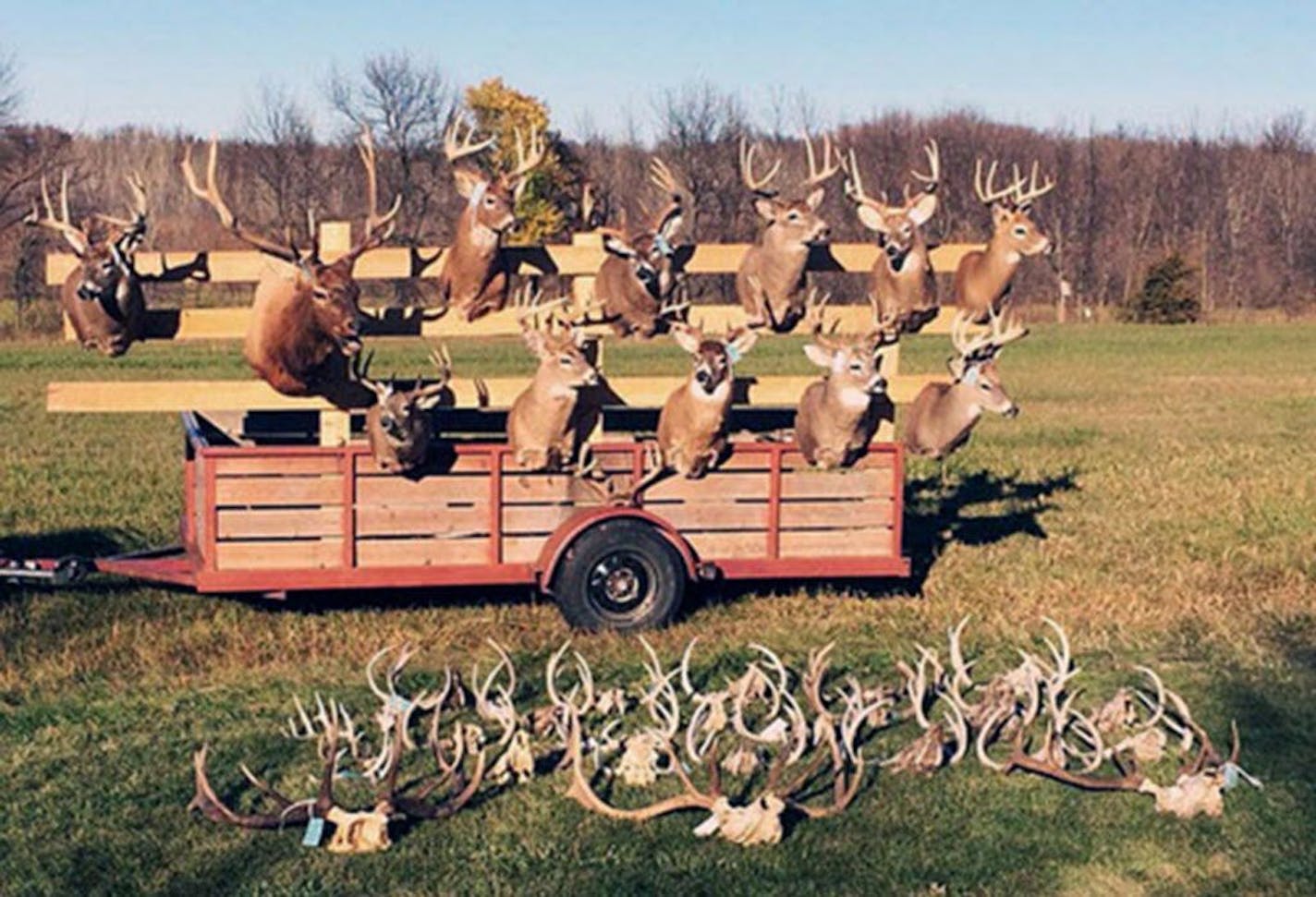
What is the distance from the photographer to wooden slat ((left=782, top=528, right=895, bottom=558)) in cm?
1139

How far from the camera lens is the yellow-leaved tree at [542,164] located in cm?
5950

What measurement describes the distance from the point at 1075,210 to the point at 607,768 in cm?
8180

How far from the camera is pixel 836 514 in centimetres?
1144

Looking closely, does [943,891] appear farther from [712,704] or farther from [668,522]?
[668,522]

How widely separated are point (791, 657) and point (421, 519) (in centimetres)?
231

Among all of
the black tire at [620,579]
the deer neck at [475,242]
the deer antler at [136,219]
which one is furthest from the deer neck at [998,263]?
the deer antler at [136,219]

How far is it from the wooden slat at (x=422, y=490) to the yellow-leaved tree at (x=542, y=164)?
44225 millimetres

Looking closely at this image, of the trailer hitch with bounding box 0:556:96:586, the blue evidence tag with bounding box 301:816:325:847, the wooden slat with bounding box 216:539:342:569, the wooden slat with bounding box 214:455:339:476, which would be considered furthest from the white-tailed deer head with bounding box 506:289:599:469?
the blue evidence tag with bounding box 301:816:325:847

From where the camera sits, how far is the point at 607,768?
826 cm

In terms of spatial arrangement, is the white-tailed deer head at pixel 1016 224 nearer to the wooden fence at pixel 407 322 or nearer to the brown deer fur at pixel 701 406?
the wooden fence at pixel 407 322

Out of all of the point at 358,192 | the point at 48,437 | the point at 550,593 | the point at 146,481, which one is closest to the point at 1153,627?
the point at 550,593

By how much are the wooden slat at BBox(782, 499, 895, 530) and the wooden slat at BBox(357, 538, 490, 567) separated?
1895 millimetres

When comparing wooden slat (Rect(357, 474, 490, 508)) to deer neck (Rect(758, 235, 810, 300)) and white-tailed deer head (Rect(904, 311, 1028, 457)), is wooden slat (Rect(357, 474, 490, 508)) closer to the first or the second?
deer neck (Rect(758, 235, 810, 300))

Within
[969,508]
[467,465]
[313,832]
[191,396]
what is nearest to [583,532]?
[467,465]
